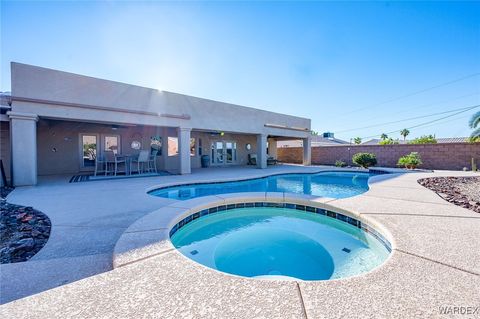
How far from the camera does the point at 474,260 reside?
2.08 metres

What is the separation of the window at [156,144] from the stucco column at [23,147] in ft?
18.4

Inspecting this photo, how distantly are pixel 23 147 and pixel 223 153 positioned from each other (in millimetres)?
10682

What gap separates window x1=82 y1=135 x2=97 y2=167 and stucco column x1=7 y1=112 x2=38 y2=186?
12.2 ft

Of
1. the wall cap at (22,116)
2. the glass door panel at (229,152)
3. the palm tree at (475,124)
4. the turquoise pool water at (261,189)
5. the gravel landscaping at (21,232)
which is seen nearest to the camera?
the gravel landscaping at (21,232)

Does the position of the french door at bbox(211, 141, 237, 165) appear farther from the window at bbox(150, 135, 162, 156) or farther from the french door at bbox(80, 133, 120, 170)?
the french door at bbox(80, 133, 120, 170)

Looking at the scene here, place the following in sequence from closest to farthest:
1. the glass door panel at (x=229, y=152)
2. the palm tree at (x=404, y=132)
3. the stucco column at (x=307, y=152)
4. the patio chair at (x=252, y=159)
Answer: the glass door panel at (x=229, y=152) < the patio chair at (x=252, y=159) < the stucco column at (x=307, y=152) < the palm tree at (x=404, y=132)

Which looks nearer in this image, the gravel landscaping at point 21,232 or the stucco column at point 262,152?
the gravel landscaping at point 21,232

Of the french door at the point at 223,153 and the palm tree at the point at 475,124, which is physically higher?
the palm tree at the point at 475,124

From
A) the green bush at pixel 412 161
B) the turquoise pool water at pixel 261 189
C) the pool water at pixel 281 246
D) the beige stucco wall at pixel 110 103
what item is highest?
the beige stucco wall at pixel 110 103

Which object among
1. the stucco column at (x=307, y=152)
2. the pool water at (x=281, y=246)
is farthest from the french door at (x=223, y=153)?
the pool water at (x=281, y=246)

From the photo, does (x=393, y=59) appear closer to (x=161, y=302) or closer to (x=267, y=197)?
(x=267, y=197)

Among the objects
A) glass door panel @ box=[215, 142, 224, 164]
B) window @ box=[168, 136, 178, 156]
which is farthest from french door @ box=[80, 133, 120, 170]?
glass door panel @ box=[215, 142, 224, 164]

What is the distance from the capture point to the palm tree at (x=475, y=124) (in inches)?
470

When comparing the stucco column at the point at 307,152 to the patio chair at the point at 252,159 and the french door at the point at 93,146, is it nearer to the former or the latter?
the patio chair at the point at 252,159
